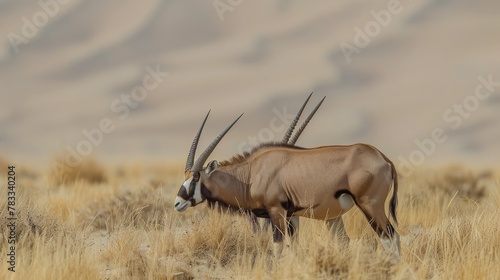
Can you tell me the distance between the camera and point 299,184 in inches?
333

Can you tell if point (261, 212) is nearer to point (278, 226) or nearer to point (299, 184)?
point (278, 226)

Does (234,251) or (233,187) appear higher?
(233,187)

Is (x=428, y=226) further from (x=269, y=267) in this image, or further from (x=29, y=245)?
(x=29, y=245)

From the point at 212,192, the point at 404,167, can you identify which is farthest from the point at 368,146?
the point at 404,167

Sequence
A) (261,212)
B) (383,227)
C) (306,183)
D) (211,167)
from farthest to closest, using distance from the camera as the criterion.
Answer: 1. (211,167)
2. (261,212)
3. (306,183)
4. (383,227)

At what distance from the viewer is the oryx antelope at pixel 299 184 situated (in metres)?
8.20

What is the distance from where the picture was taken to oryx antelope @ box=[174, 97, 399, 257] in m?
8.20

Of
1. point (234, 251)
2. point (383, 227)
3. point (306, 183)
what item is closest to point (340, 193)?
point (306, 183)

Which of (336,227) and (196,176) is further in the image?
(336,227)

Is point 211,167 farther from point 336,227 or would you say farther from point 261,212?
point 336,227

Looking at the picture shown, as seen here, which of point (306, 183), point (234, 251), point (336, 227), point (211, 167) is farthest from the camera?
point (336, 227)

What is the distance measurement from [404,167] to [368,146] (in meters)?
Result: 11.1

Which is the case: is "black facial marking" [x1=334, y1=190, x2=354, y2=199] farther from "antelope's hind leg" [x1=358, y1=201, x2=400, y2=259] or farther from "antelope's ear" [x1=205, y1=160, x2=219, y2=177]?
"antelope's ear" [x1=205, y1=160, x2=219, y2=177]

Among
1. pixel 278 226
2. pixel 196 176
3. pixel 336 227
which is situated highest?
pixel 196 176
